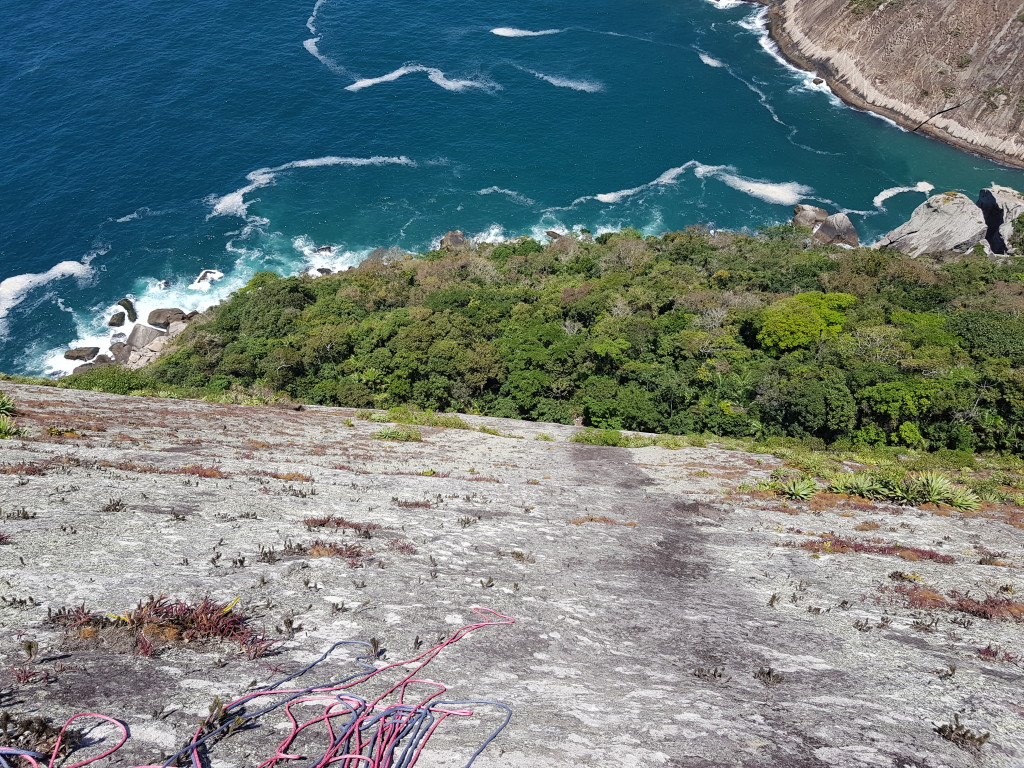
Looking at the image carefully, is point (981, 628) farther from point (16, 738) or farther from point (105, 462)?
point (105, 462)

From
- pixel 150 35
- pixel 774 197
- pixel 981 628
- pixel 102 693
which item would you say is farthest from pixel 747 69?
pixel 102 693

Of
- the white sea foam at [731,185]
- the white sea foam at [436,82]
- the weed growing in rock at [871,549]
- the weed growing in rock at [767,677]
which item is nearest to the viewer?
the weed growing in rock at [767,677]

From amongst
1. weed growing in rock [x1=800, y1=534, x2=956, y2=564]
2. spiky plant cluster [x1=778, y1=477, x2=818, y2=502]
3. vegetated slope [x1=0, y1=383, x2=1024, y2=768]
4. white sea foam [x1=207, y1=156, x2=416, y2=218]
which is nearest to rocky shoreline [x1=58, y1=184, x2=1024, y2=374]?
white sea foam [x1=207, y1=156, x2=416, y2=218]

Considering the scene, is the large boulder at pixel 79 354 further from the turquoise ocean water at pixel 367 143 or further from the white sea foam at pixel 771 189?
the white sea foam at pixel 771 189

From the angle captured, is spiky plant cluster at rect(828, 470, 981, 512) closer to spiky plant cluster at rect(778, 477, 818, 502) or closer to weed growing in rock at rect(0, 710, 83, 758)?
spiky plant cluster at rect(778, 477, 818, 502)

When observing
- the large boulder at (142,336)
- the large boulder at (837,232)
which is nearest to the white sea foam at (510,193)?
the large boulder at (837,232)

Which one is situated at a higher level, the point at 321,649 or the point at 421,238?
the point at 321,649
